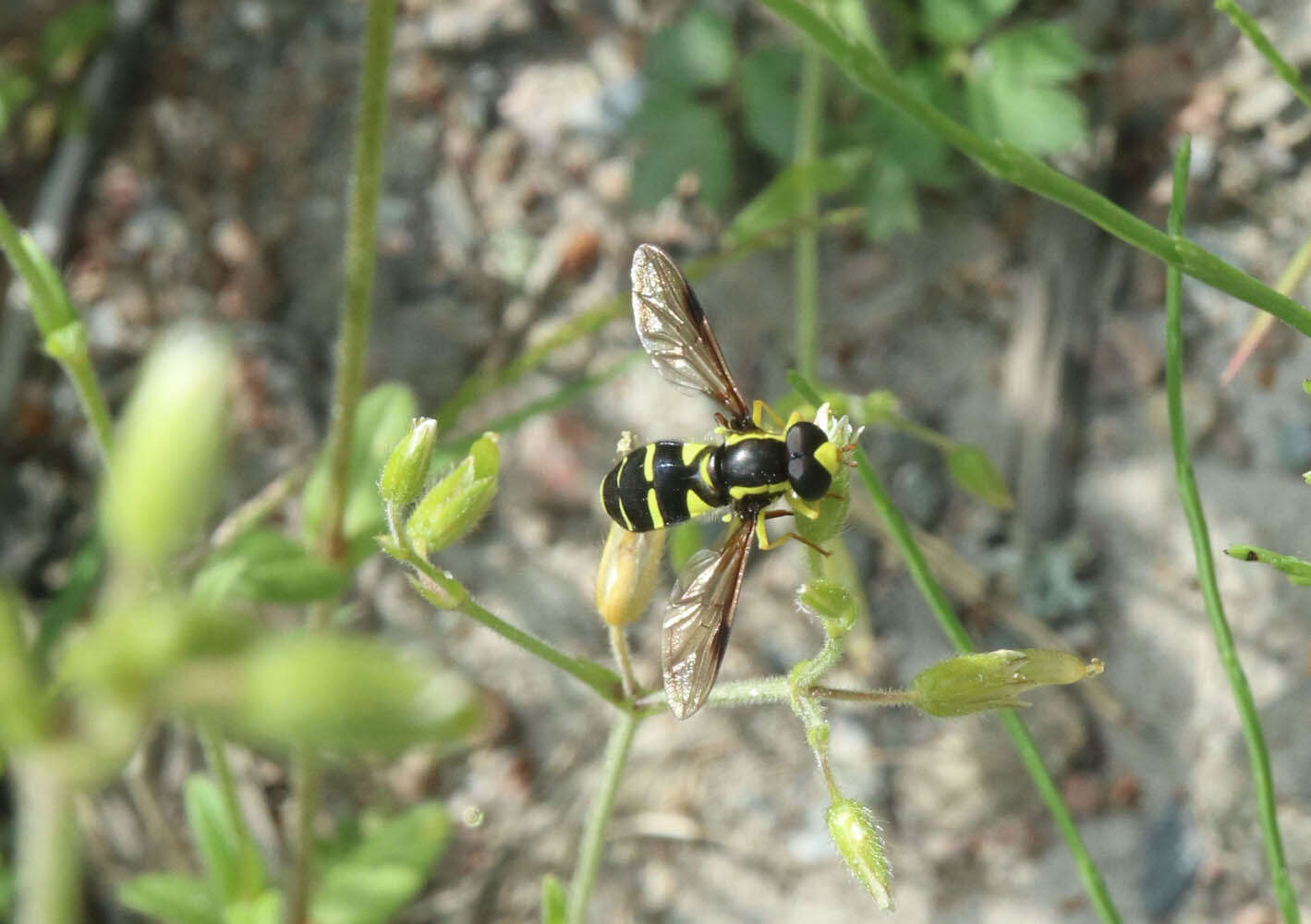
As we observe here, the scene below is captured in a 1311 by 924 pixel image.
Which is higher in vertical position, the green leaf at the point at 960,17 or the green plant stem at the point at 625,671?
the green leaf at the point at 960,17

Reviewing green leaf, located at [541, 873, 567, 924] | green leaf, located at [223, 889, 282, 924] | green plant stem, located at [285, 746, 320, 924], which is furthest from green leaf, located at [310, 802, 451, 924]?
green leaf, located at [541, 873, 567, 924]

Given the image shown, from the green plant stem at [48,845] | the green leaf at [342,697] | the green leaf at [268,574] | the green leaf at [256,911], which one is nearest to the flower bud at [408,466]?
the green leaf at [268,574]

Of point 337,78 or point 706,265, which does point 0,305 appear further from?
point 706,265

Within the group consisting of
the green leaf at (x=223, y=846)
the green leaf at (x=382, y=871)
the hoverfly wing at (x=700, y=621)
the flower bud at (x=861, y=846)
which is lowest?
the green leaf at (x=382, y=871)

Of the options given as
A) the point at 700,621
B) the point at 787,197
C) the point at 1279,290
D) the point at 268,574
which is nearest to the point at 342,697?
the point at 700,621

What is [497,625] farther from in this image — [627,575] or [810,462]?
[810,462]

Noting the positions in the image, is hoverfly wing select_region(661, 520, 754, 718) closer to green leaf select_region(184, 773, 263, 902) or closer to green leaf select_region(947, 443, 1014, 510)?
green leaf select_region(947, 443, 1014, 510)

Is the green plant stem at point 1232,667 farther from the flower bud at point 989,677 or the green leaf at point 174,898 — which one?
the green leaf at point 174,898
